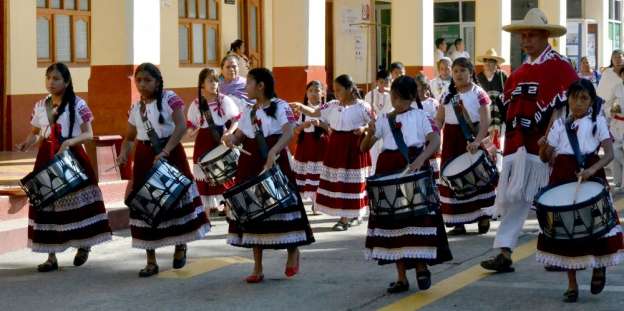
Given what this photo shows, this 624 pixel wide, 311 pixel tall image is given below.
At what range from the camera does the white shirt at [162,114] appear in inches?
370

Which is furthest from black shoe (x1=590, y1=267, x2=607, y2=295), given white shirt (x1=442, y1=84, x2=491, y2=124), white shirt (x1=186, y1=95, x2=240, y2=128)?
white shirt (x1=186, y1=95, x2=240, y2=128)

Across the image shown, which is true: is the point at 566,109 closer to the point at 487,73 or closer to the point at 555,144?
the point at 555,144

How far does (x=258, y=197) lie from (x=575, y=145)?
7.30 feet

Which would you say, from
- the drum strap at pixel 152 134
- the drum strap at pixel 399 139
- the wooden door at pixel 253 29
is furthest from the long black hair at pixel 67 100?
the wooden door at pixel 253 29

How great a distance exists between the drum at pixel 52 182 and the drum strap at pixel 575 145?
3.82 meters

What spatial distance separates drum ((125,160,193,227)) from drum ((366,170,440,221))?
164 centimetres

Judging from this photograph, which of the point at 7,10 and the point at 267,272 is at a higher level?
the point at 7,10

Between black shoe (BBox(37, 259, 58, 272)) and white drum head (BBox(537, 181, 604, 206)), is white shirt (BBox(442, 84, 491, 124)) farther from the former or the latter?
black shoe (BBox(37, 259, 58, 272))

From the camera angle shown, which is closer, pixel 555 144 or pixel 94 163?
pixel 555 144

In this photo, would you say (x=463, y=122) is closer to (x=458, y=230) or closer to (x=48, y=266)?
(x=458, y=230)

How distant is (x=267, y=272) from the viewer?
31.0 ft

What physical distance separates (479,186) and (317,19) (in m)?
9.24

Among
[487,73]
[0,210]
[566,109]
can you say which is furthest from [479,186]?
[487,73]

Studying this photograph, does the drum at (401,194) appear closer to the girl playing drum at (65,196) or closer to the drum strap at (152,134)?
the drum strap at (152,134)
